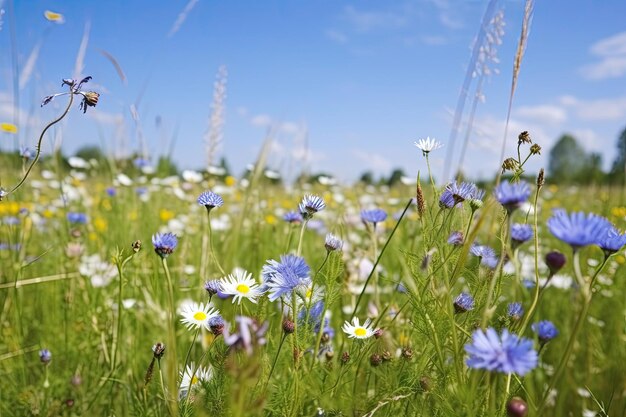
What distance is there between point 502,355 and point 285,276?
338 mm

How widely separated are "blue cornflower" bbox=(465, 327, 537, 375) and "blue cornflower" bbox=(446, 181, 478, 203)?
319mm

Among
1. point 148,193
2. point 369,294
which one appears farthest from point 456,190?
point 148,193

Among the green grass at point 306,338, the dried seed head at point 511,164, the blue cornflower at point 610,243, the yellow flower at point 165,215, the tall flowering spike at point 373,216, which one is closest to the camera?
the blue cornflower at point 610,243

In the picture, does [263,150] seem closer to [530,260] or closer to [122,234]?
[122,234]

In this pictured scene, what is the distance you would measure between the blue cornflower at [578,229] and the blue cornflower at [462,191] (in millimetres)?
253

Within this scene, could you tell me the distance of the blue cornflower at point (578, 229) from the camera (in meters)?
0.51

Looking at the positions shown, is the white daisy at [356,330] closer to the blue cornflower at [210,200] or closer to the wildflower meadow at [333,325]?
the wildflower meadow at [333,325]

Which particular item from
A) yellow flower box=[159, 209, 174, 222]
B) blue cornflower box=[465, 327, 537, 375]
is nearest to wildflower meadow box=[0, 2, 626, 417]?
blue cornflower box=[465, 327, 537, 375]

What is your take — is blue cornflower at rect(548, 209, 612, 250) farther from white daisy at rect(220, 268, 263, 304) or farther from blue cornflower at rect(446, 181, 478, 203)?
white daisy at rect(220, 268, 263, 304)

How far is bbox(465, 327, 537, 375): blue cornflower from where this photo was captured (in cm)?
49

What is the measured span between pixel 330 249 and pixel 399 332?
0.40 meters

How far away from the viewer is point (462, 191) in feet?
2.65

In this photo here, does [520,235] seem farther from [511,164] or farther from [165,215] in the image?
[165,215]

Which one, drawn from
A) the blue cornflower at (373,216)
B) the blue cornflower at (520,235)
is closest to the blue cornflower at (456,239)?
the blue cornflower at (520,235)
